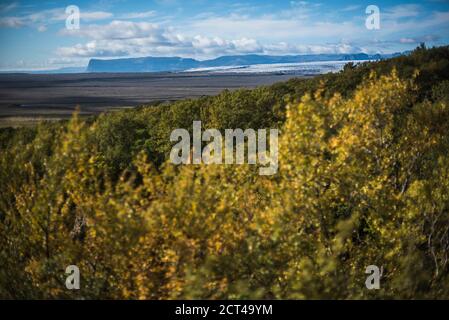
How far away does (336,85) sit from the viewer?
9044 cm

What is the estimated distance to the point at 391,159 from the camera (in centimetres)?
2556

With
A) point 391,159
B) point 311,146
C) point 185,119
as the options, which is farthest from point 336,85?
point 311,146

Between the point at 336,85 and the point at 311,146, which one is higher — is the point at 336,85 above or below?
above

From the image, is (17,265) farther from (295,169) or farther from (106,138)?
(106,138)

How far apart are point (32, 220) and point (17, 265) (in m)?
2.75

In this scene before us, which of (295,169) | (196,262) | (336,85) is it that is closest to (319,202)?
(295,169)

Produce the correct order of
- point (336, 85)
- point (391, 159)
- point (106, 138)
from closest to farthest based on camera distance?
1. point (391, 159)
2. point (106, 138)
3. point (336, 85)

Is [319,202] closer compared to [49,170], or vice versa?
[49,170]

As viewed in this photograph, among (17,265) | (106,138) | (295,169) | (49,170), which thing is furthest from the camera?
(106,138)
